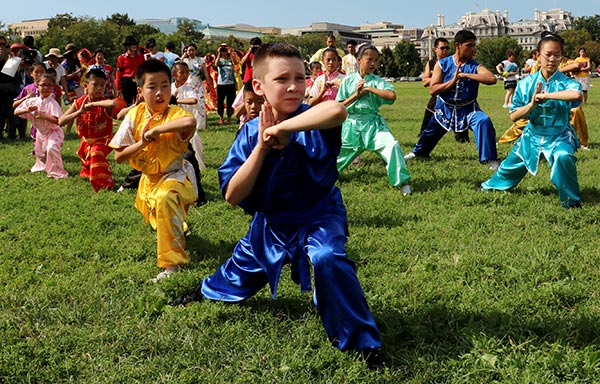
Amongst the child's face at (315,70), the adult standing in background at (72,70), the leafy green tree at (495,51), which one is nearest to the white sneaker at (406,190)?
the child's face at (315,70)

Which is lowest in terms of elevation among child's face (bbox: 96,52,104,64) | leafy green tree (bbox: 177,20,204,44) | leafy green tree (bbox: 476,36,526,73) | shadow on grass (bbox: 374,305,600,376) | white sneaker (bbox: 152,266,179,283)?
shadow on grass (bbox: 374,305,600,376)

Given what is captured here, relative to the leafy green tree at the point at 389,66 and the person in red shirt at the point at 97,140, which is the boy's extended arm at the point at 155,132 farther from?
the leafy green tree at the point at 389,66

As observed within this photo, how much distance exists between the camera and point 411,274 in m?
Answer: 4.64

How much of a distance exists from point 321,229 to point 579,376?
58.3 inches

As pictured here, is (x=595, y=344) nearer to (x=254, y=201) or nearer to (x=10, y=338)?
(x=254, y=201)

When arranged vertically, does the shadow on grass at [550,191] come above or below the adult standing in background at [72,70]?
below

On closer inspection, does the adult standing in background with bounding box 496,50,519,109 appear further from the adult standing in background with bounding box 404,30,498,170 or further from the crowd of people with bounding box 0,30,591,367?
the adult standing in background with bounding box 404,30,498,170

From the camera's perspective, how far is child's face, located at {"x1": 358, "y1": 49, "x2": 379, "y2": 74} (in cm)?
749

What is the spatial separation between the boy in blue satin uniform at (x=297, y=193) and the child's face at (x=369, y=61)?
4171 mm

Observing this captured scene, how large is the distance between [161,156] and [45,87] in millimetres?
5026

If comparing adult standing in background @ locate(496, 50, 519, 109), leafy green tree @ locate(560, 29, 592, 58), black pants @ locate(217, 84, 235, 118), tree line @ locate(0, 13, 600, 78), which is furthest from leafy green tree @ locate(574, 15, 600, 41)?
black pants @ locate(217, 84, 235, 118)

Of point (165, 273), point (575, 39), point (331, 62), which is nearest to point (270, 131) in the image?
point (165, 273)

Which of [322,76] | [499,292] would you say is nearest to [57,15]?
[322,76]

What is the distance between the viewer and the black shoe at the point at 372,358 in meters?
3.29
